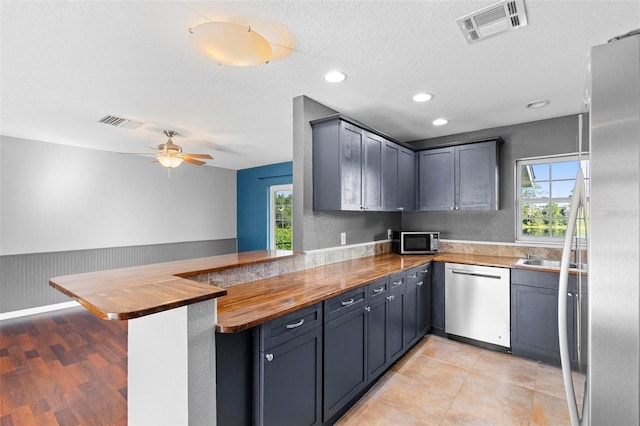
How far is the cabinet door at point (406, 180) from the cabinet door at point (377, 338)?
154 centimetres

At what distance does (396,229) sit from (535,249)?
1.71m

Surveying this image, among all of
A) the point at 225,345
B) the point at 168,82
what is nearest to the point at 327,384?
the point at 225,345

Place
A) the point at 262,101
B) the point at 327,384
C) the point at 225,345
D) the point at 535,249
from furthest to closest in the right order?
the point at 535,249, the point at 262,101, the point at 327,384, the point at 225,345

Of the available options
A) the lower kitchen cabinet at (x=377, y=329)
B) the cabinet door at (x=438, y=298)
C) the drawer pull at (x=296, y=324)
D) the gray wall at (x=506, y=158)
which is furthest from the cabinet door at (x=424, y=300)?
the drawer pull at (x=296, y=324)

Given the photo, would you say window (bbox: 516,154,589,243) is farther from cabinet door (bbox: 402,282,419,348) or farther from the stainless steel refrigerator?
the stainless steel refrigerator

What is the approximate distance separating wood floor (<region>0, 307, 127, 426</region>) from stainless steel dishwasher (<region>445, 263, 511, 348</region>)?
325cm

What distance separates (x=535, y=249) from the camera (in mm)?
3586

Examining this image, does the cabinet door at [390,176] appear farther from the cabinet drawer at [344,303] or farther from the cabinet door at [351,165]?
the cabinet drawer at [344,303]

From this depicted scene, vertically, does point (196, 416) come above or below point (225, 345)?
below

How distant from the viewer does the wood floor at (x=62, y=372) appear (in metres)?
2.28

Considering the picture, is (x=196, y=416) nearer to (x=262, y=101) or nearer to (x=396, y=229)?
(x=262, y=101)

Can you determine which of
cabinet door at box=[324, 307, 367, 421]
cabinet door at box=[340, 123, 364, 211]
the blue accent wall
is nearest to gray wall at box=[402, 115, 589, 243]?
cabinet door at box=[340, 123, 364, 211]

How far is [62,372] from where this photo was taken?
9.44 ft

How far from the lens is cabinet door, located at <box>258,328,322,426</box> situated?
163 cm
